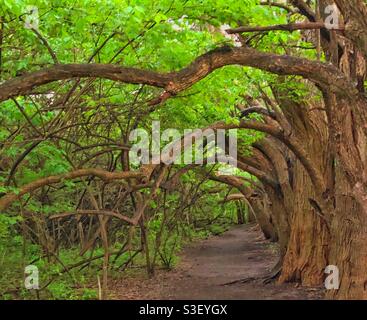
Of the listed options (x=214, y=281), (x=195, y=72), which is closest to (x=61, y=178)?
(x=195, y=72)

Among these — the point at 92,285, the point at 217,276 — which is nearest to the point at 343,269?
the point at 92,285

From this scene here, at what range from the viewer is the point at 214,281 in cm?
1434

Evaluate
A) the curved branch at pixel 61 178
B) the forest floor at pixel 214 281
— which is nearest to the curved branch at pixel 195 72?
the curved branch at pixel 61 178

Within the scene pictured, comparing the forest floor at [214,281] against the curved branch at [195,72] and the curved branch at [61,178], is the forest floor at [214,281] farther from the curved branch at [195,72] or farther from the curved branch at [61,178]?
the curved branch at [195,72]

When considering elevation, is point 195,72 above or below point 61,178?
above

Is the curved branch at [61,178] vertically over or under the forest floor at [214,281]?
over

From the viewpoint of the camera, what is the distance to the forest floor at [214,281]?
11.8m

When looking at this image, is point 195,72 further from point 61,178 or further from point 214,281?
point 214,281

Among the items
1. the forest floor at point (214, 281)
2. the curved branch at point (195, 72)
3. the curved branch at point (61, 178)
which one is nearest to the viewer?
the curved branch at point (195, 72)

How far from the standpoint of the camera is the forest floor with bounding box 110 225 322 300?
11805 millimetres

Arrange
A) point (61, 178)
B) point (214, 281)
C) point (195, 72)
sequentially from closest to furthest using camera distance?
point (195, 72) < point (61, 178) < point (214, 281)

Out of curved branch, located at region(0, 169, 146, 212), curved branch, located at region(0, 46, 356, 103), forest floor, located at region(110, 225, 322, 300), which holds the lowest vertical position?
forest floor, located at region(110, 225, 322, 300)

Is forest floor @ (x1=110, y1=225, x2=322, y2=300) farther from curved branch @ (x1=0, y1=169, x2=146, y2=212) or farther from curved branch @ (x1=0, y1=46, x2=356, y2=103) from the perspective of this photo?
curved branch @ (x1=0, y1=46, x2=356, y2=103)

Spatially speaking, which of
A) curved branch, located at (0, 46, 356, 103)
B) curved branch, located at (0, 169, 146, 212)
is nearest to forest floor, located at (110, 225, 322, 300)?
curved branch, located at (0, 169, 146, 212)
